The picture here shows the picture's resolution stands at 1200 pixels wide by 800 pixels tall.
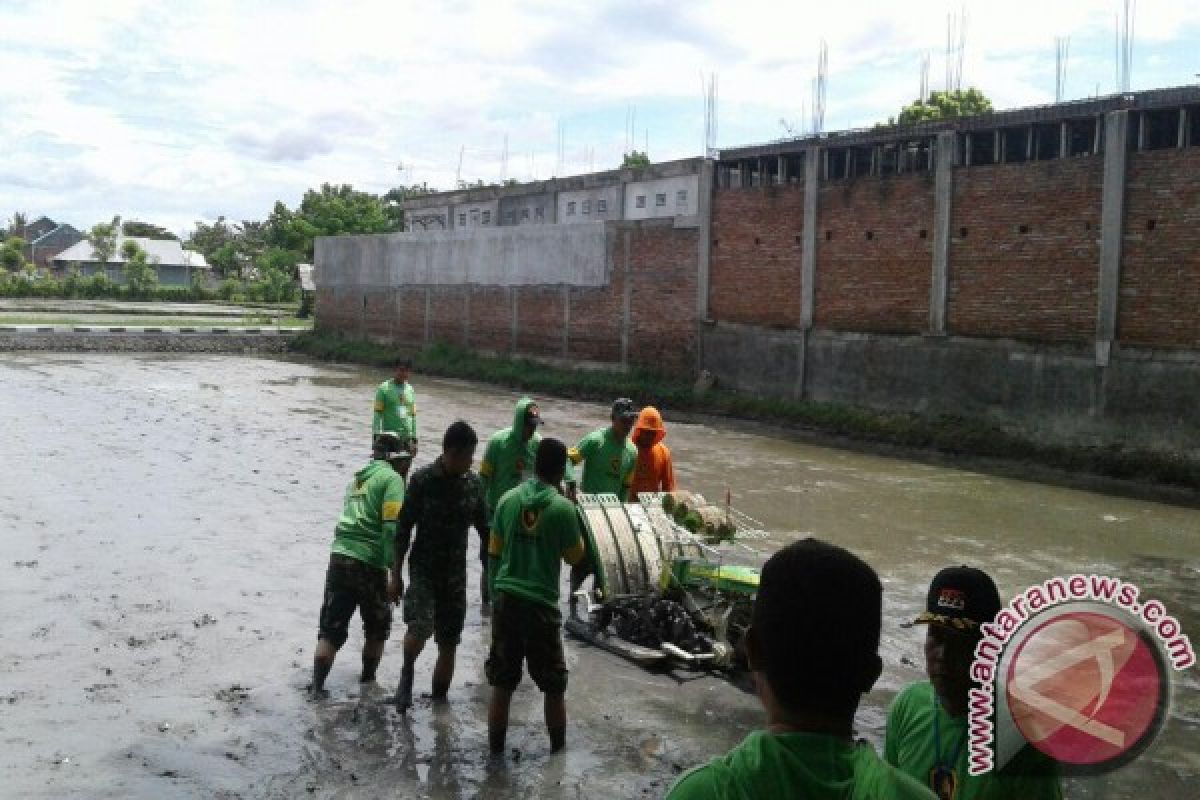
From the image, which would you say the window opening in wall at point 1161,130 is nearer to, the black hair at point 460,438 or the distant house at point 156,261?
the black hair at point 460,438

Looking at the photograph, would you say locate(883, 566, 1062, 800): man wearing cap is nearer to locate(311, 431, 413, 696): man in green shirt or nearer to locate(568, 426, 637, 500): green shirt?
locate(311, 431, 413, 696): man in green shirt

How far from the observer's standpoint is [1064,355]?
1916 cm

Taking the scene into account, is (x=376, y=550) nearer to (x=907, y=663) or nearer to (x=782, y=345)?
(x=907, y=663)

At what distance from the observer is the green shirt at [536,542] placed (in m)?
6.20

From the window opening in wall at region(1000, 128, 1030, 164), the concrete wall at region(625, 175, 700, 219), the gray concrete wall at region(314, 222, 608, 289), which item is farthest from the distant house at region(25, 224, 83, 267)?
the window opening in wall at region(1000, 128, 1030, 164)

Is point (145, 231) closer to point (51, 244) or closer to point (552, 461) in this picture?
point (51, 244)

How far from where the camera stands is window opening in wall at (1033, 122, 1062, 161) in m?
19.8

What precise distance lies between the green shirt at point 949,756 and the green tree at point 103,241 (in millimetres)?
91713

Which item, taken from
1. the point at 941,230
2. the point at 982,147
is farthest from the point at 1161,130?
the point at 941,230

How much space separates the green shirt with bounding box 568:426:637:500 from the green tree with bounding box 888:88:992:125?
34235mm

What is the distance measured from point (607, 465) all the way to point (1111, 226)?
13.2 metres

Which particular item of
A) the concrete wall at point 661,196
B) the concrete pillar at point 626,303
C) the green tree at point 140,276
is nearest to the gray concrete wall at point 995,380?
the concrete pillar at point 626,303

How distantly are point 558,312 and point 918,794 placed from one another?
3104 centimetres

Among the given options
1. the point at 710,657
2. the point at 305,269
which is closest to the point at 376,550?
the point at 710,657
